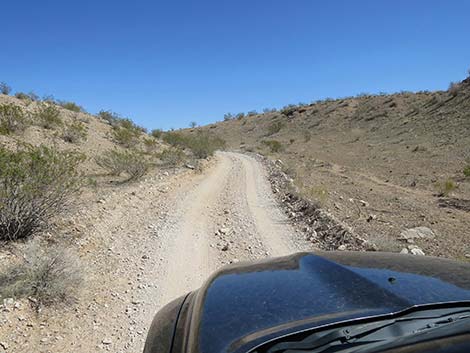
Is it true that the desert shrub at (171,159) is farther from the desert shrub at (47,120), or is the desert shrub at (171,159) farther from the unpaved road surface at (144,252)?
the desert shrub at (47,120)

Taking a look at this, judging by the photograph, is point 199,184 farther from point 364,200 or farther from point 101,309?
point 101,309

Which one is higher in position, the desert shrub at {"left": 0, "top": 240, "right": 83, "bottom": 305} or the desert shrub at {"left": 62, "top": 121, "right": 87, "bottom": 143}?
the desert shrub at {"left": 62, "top": 121, "right": 87, "bottom": 143}

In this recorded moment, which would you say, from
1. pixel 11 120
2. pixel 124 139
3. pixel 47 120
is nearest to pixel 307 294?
pixel 11 120

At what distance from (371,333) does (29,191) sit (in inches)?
264

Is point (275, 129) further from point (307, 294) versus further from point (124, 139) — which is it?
point (307, 294)

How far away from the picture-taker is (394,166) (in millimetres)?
20625

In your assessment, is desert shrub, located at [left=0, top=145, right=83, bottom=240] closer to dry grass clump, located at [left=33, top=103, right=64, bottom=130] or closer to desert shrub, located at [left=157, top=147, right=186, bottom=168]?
desert shrub, located at [left=157, top=147, right=186, bottom=168]

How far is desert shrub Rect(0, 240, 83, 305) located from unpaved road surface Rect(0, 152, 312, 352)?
Answer: 7.8 inches

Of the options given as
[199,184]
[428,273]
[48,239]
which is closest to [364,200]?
[199,184]

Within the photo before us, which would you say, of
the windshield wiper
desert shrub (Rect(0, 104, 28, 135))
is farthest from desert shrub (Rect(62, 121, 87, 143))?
the windshield wiper

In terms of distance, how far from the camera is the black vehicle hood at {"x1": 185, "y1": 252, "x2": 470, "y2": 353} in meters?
1.78

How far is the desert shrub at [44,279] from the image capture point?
15.6 ft

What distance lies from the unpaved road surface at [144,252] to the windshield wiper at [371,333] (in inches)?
125

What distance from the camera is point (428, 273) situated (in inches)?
92.7
